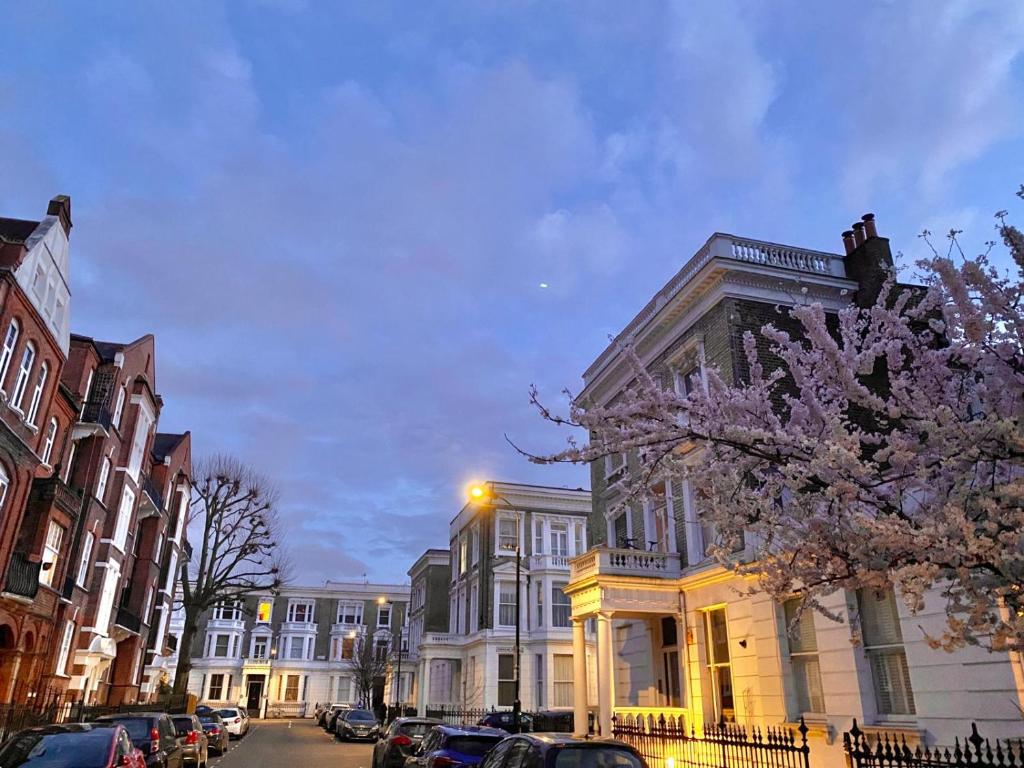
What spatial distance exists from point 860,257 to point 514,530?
30405mm

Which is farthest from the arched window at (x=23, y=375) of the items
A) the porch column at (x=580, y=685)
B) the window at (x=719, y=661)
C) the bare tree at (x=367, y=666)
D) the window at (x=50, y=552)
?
the bare tree at (x=367, y=666)

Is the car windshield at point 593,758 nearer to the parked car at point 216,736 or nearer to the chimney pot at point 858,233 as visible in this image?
the chimney pot at point 858,233

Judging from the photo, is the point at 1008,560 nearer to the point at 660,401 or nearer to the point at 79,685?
the point at 660,401

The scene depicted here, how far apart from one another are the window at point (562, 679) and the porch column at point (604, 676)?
71.6ft

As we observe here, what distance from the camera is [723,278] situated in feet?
63.0

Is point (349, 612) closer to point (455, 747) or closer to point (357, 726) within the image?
point (357, 726)

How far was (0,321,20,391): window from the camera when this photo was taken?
789 inches

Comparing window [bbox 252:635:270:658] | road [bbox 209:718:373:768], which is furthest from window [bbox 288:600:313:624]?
road [bbox 209:718:373:768]

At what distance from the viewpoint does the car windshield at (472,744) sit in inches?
489

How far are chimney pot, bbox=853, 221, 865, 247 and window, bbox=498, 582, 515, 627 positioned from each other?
29.1 metres

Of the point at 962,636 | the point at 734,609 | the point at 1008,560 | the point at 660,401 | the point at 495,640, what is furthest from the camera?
the point at 495,640

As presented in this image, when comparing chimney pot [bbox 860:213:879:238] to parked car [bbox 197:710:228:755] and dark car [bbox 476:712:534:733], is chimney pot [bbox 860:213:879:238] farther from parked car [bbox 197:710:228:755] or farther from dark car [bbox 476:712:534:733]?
parked car [bbox 197:710:228:755]

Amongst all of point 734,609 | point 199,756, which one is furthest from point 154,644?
point 734,609

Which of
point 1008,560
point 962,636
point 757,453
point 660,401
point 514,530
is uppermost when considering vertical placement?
point 514,530
